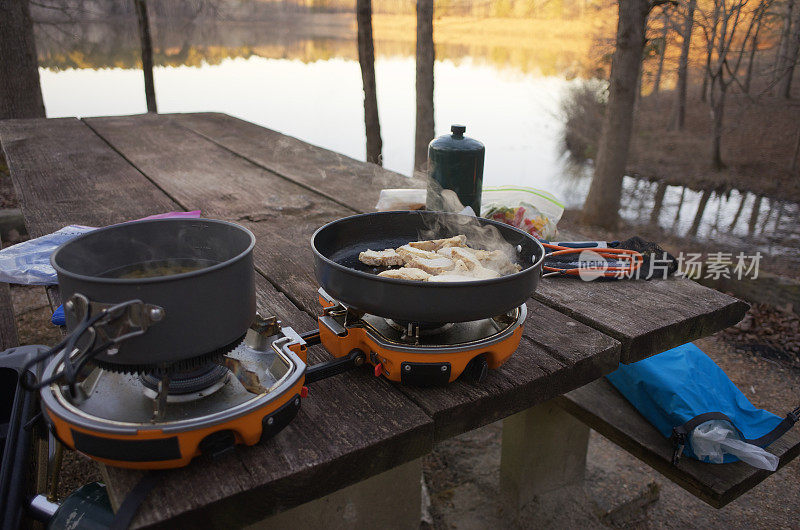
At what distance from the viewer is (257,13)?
31062 mm

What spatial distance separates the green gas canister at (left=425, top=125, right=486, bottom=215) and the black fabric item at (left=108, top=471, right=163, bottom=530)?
1.47 m

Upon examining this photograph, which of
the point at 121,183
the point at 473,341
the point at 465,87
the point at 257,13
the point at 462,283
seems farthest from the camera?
the point at 257,13

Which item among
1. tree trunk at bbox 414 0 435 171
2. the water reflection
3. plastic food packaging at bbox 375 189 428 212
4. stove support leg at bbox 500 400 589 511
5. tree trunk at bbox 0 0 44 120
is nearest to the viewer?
plastic food packaging at bbox 375 189 428 212

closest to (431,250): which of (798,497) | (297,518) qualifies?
(297,518)

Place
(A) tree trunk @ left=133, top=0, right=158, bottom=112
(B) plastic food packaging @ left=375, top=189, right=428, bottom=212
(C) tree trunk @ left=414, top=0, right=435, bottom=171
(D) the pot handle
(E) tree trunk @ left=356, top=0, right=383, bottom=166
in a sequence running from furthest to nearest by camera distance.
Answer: (A) tree trunk @ left=133, top=0, right=158, bottom=112 → (C) tree trunk @ left=414, top=0, right=435, bottom=171 → (E) tree trunk @ left=356, top=0, right=383, bottom=166 → (B) plastic food packaging @ left=375, top=189, right=428, bottom=212 → (D) the pot handle

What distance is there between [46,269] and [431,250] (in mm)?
1333

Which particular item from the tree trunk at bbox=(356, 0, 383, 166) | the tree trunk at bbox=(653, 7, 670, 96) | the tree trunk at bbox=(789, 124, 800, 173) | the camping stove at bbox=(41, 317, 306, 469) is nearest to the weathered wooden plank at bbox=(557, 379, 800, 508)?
Result: the camping stove at bbox=(41, 317, 306, 469)

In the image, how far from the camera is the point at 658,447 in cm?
201

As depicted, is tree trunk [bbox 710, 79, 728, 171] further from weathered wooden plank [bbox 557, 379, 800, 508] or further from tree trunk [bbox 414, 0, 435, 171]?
weathered wooden plank [bbox 557, 379, 800, 508]

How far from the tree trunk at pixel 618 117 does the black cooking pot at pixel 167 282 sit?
742 centimetres

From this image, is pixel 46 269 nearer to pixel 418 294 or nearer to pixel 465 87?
pixel 418 294

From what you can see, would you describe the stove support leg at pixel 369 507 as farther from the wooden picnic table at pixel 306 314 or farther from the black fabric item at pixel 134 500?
the black fabric item at pixel 134 500

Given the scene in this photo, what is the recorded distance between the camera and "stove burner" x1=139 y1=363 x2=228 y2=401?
113 cm

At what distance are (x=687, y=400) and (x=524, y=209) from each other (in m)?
0.92
